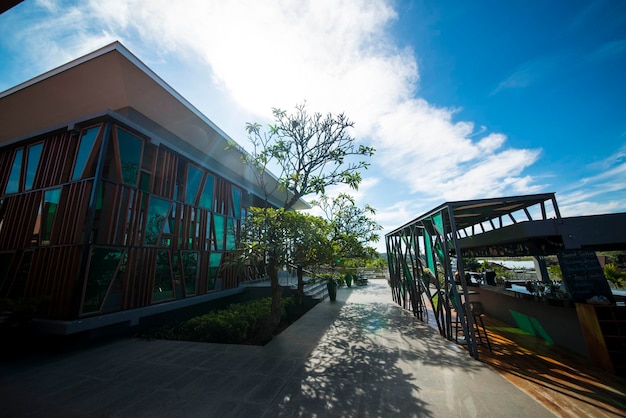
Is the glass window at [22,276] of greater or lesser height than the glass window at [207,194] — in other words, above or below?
below

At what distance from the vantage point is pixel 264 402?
292 centimetres

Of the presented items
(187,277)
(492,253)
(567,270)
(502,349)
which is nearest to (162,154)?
(187,277)

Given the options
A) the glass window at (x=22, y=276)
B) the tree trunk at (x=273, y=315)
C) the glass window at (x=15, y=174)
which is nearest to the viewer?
the tree trunk at (x=273, y=315)

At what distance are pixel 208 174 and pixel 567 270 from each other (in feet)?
39.1

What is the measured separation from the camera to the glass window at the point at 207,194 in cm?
956

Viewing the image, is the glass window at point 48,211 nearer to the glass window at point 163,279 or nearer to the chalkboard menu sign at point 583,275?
the glass window at point 163,279

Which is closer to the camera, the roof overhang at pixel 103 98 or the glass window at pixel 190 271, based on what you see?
the roof overhang at pixel 103 98

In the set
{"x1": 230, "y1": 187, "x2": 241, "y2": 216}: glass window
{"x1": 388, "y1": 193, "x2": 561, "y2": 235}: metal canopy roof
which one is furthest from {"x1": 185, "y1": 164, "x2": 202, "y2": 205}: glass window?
{"x1": 388, "y1": 193, "x2": 561, "y2": 235}: metal canopy roof

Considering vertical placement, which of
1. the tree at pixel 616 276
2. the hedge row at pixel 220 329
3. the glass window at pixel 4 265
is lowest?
the hedge row at pixel 220 329

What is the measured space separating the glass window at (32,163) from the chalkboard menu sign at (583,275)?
14825mm

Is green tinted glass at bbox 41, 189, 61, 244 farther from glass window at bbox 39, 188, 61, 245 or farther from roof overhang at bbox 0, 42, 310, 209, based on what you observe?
roof overhang at bbox 0, 42, 310, 209

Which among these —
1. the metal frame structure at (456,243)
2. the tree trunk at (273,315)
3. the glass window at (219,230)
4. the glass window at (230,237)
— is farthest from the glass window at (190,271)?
the metal frame structure at (456,243)

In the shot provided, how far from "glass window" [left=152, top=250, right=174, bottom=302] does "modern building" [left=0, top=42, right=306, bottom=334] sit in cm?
3

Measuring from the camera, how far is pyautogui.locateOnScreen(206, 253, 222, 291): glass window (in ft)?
30.6
